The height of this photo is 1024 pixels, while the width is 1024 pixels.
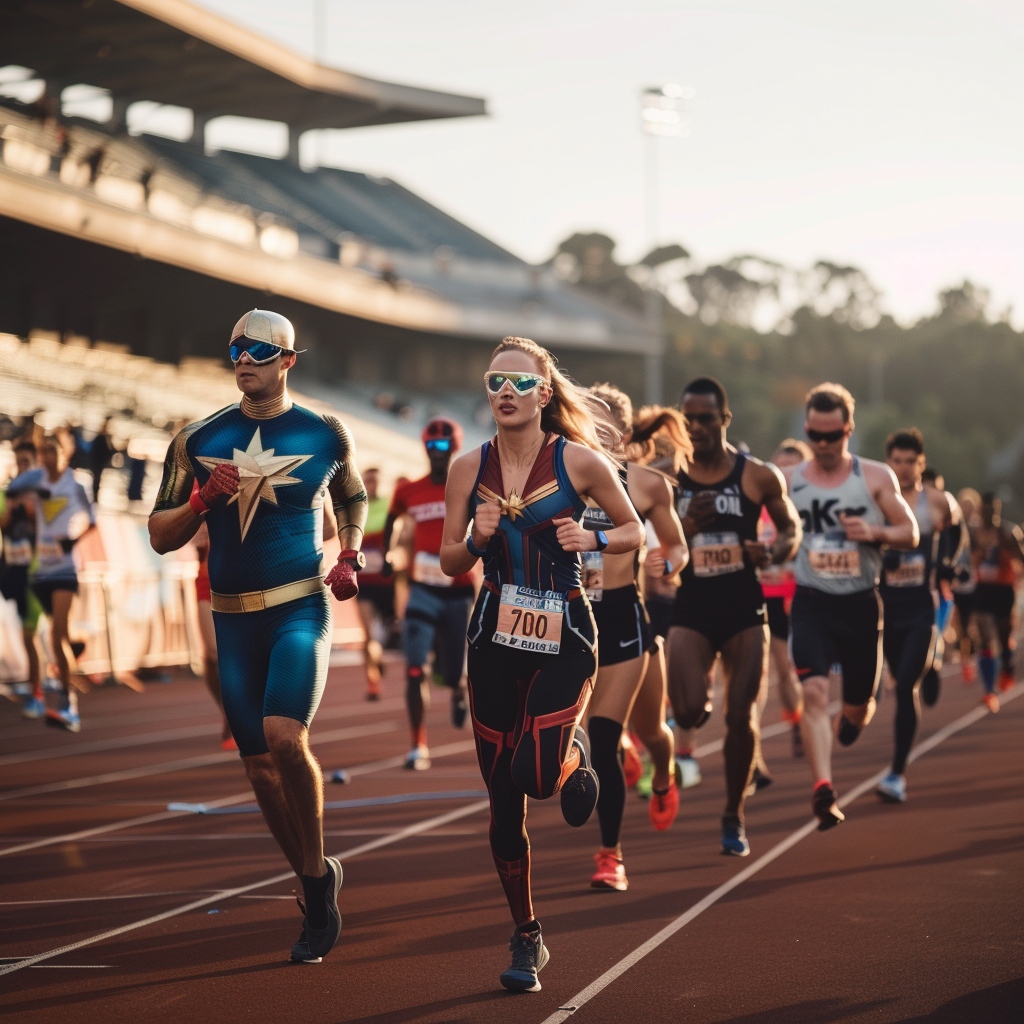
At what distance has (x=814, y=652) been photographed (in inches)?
339

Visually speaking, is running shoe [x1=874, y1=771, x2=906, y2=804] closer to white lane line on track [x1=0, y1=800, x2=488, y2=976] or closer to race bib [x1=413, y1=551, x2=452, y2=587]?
white lane line on track [x1=0, y1=800, x2=488, y2=976]

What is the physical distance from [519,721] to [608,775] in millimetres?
1611

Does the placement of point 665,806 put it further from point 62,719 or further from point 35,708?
point 35,708

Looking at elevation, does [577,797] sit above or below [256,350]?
below

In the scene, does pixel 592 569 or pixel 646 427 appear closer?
pixel 592 569

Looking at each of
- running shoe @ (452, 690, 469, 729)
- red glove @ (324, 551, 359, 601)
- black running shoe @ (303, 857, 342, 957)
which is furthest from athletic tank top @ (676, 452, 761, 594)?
running shoe @ (452, 690, 469, 729)

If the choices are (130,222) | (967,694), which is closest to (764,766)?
(967,694)

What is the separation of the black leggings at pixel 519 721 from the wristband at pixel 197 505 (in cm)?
105

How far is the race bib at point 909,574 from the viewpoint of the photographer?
10.4 m

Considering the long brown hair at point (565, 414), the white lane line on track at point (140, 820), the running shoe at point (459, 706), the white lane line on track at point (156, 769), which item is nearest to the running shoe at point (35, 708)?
the white lane line on track at point (156, 769)

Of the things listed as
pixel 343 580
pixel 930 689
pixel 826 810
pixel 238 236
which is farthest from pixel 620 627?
pixel 238 236

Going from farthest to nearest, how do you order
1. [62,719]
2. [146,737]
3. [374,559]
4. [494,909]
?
[374,559] → [146,737] → [62,719] → [494,909]

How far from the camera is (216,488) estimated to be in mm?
5598

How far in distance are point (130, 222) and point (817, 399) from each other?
26538 mm
